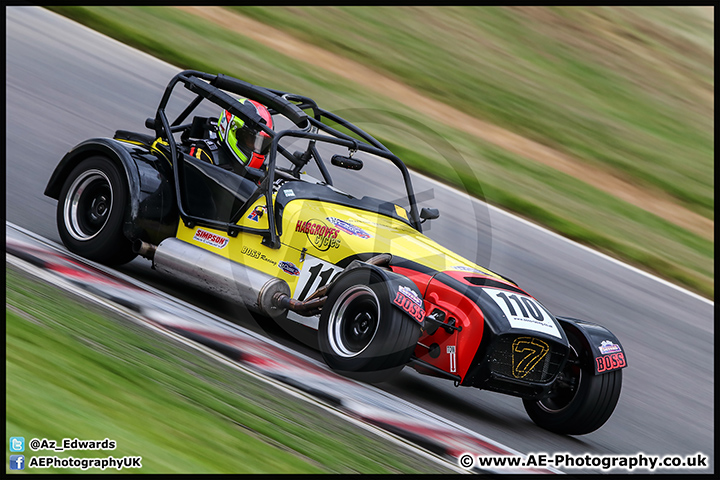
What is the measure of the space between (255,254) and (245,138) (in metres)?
1.10

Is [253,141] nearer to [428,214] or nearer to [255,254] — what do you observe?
[255,254]

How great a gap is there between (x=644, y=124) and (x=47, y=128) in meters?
9.06

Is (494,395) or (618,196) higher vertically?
(618,196)

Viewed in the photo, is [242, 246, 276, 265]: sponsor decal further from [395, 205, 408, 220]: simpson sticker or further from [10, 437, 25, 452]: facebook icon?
[10, 437, 25, 452]: facebook icon

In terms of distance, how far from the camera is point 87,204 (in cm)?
726

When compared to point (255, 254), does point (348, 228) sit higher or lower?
higher

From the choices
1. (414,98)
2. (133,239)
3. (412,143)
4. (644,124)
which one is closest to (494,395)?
(133,239)

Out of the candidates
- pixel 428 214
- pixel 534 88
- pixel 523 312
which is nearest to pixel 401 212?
pixel 428 214

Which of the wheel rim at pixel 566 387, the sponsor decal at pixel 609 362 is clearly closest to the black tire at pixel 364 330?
the wheel rim at pixel 566 387

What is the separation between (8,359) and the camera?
4.43 metres

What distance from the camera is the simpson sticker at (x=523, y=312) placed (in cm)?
553

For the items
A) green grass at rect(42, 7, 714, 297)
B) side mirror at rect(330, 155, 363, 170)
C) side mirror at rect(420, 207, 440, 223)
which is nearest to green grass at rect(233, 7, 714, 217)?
green grass at rect(42, 7, 714, 297)

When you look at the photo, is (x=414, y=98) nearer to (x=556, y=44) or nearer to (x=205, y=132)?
(x=556, y=44)

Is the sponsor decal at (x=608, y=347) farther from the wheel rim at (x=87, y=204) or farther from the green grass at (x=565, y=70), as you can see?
the green grass at (x=565, y=70)
